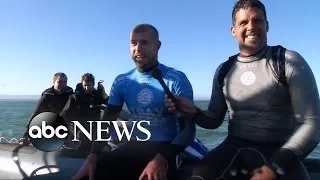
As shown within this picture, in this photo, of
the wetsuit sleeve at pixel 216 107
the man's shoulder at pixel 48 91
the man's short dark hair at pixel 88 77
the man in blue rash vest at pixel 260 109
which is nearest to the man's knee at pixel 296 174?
the man in blue rash vest at pixel 260 109

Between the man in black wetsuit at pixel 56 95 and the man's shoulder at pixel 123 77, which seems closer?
the man's shoulder at pixel 123 77

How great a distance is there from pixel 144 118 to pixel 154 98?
24 centimetres

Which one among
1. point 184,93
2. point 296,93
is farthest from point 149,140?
point 296,93

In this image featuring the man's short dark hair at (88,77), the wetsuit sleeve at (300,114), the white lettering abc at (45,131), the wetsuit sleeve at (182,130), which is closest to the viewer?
the wetsuit sleeve at (300,114)

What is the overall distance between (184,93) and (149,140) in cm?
57

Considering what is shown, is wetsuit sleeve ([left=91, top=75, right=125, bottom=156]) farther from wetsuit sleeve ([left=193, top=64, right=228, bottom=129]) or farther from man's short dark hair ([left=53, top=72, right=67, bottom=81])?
man's short dark hair ([left=53, top=72, right=67, bottom=81])

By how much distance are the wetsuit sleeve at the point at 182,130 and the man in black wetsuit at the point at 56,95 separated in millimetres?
4743

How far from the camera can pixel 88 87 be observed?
23.6 ft

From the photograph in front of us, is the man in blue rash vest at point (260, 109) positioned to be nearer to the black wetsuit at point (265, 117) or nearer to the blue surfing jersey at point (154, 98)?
the black wetsuit at point (265, 117)

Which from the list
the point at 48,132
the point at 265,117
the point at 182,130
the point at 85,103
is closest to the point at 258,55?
the point at 265,117

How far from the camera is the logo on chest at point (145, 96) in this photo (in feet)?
9.92

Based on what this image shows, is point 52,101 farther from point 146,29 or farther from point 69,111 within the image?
point 146,29

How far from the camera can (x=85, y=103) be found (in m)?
7.14

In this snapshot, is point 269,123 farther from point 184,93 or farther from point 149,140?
point 149,140
